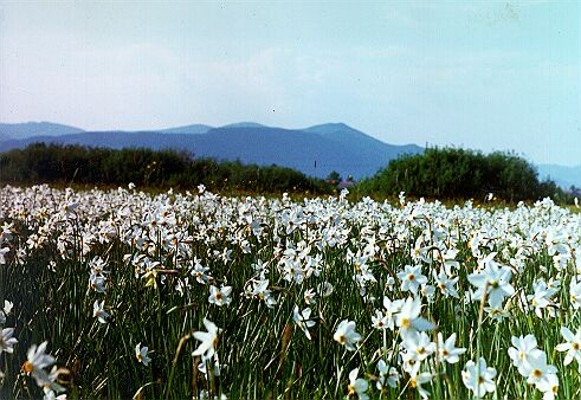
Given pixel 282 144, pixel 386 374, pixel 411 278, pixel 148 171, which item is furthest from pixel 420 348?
pixel 148 171

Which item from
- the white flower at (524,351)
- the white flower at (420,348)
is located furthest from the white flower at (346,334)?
the white flower at (524,351)

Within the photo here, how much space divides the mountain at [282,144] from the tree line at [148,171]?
0.16 metres

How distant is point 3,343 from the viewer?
2.04 meters

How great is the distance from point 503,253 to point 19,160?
626 cm

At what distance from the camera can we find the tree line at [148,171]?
376 inches

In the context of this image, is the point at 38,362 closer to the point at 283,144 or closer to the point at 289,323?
the point at 289,323

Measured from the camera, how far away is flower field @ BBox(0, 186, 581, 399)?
87.2 inches

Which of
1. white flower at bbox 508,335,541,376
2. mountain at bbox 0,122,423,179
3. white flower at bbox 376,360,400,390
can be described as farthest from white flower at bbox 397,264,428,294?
mountain at bbox 0,122,423,179

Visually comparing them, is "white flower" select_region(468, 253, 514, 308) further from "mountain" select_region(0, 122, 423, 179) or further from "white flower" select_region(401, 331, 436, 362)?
"mountain" select_region(0, 122, 423, 179)

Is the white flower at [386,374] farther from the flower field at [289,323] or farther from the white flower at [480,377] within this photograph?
the white flower at [480,377]

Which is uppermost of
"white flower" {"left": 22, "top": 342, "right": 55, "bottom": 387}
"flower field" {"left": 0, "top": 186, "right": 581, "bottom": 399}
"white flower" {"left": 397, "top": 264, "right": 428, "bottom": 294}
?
"white flower" {"left": 397, "top": 264, "right": 428, "bottom": 294}

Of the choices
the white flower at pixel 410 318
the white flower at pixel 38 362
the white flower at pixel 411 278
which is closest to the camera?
the white flower at pixel 38 362

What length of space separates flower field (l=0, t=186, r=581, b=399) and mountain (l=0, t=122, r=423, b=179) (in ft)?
5.81

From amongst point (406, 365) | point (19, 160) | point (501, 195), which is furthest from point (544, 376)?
point (501, 195)
